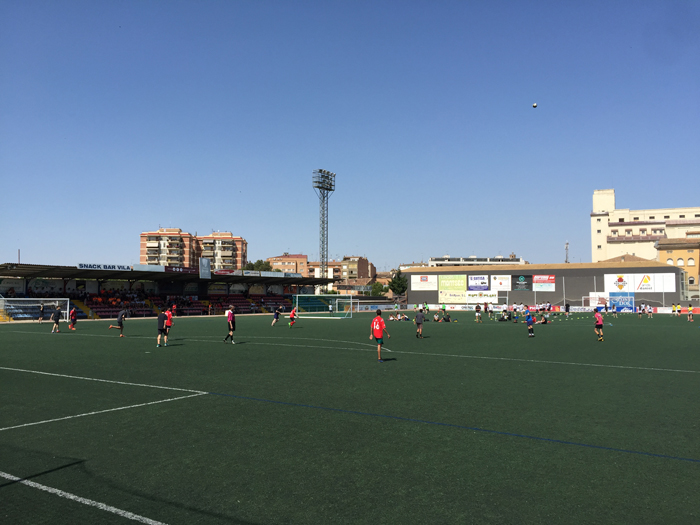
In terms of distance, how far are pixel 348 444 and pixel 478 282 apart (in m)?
79.1

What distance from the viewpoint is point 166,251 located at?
467ft

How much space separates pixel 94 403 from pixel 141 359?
8106 millimetres

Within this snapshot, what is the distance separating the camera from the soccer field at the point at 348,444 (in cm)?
583

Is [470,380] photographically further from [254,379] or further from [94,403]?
[94,403]

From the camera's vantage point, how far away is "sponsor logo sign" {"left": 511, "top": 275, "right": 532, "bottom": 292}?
81000 mm

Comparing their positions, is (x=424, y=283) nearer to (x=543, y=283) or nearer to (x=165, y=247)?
(x=543, y=283)

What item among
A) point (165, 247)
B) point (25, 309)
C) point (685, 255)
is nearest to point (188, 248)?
point (165, 247)

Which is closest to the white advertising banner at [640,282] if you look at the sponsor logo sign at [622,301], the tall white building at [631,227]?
the sponsor logo sign at [622,301]

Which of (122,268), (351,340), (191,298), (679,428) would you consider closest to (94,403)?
(679,428)

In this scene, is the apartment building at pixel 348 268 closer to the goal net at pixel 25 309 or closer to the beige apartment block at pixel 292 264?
the beige apartment block at pixel 292 264

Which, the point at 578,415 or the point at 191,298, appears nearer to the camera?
the point at 578,415

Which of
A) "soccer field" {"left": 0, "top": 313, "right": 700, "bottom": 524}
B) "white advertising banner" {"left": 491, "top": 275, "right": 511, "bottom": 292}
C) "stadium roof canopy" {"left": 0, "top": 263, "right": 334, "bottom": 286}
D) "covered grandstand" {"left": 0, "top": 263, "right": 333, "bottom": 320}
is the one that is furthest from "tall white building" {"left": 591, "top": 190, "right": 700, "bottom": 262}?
"soccer field" {"left": 0, "top": 313, "right": 700, "bottom": 524}

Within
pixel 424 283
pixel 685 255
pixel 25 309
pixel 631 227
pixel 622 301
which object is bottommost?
pixel 622 301

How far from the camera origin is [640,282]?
73000 mm
